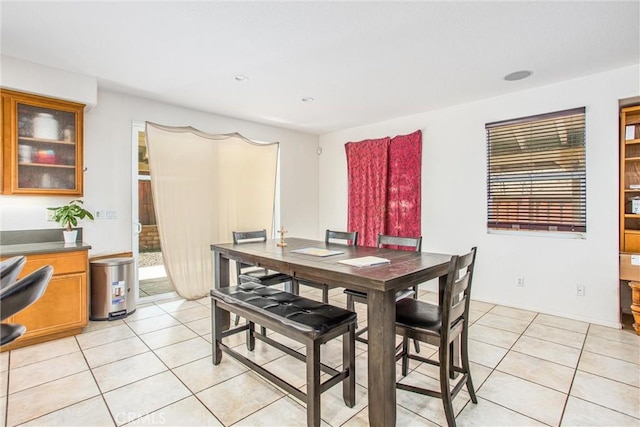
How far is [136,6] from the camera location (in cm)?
207

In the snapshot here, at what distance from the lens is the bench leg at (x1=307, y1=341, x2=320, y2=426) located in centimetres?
169

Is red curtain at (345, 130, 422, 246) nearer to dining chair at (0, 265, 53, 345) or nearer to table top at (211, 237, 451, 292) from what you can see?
table top at (211, 237, 451, 292)

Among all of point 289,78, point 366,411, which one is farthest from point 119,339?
point 289,78

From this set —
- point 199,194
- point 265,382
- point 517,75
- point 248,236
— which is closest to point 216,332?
point 265,382

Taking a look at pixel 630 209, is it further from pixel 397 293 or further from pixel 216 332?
pixel 216 332

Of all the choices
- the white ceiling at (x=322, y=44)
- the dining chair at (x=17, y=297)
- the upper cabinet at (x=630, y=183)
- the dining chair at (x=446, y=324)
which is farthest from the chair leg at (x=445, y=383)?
the upper cabinet at (x=630, y=183)

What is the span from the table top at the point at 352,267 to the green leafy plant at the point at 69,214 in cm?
160

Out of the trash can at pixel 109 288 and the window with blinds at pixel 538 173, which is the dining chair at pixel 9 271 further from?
the window with blinds at pixel 538 173

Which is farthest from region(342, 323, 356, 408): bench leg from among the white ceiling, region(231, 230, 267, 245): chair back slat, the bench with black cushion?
the white ceiling

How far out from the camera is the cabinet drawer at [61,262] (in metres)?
2.73

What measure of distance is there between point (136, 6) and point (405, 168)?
358 cm

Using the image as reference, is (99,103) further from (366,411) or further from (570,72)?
(570,72)

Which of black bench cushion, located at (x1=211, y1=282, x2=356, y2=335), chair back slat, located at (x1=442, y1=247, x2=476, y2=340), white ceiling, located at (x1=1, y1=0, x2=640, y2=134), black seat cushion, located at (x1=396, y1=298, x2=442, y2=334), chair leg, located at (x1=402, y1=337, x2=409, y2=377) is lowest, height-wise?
chair leg, located at (x1=402, y1=337, x2=409, y2=377)

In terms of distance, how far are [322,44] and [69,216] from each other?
9.45 feet
